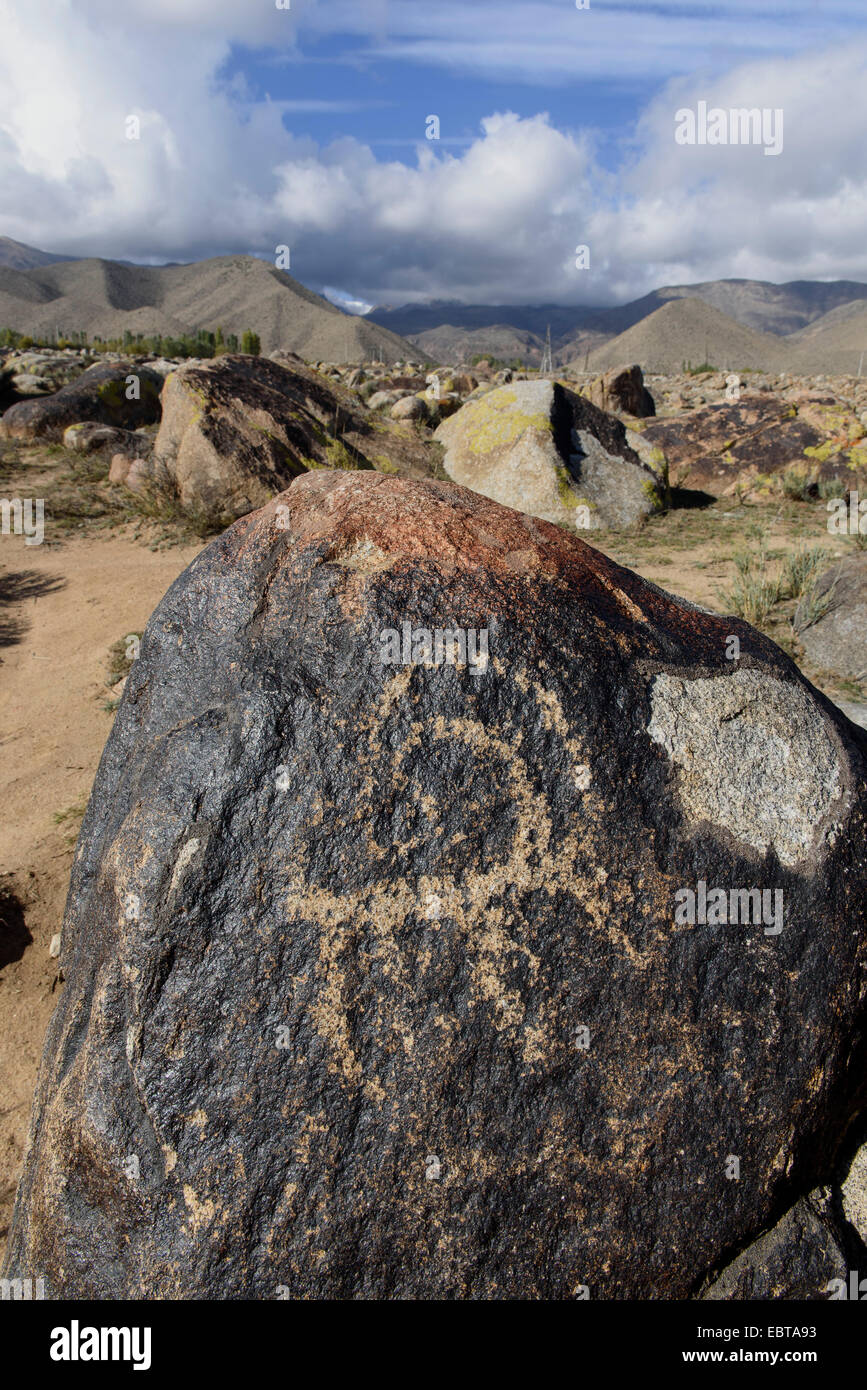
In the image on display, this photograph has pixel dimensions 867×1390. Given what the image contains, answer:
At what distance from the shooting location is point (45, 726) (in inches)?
189

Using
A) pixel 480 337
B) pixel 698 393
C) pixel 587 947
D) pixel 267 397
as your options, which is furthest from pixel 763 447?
pixel 480 337

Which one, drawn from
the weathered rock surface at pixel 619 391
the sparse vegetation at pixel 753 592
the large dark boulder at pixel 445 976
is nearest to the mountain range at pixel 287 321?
the weathered rock surface at pixel 619 391

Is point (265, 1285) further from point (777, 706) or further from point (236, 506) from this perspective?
point (236, 506)

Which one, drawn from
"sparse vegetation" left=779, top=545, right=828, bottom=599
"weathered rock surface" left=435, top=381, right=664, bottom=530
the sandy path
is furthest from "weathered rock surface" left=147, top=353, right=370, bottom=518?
"sparse vegetation" left=779, top=545, right=828, bottom=599

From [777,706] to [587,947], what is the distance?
0.84 m

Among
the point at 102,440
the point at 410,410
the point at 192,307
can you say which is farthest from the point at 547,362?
the point at 192,307

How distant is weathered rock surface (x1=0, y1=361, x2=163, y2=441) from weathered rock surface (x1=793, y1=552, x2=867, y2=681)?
11.6 metres

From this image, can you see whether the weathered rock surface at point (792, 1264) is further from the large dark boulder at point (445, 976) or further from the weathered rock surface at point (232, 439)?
the weathered rock surface at point (232, 439)

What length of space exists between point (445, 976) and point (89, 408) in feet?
45.4

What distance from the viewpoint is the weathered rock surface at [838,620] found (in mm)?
5117

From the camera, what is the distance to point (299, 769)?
1.62 m

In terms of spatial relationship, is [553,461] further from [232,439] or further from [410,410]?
[410,410]

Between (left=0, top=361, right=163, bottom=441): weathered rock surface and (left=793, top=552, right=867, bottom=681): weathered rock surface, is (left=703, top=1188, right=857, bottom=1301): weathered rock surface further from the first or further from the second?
(left=0, top=361, right=163, bottom=441): weathered rock surface

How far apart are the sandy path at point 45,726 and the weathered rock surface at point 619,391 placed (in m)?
9.69
